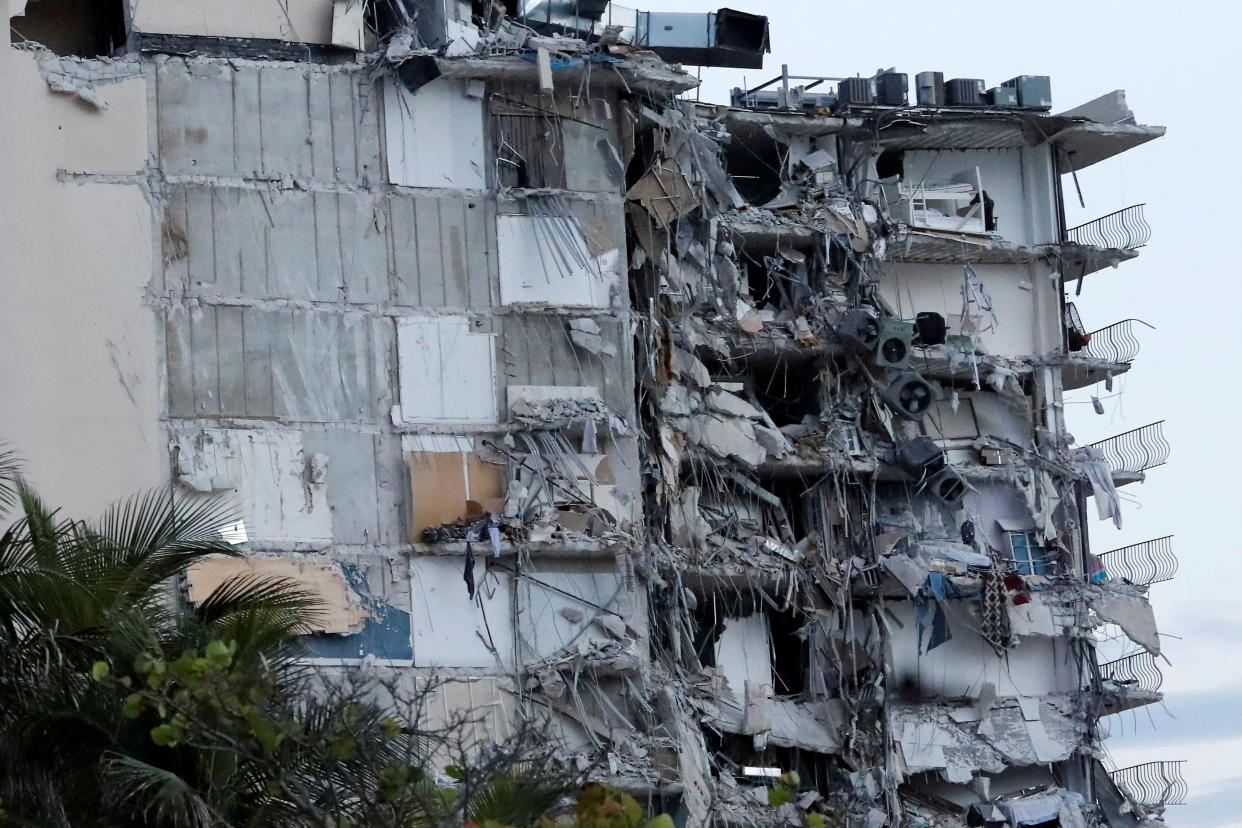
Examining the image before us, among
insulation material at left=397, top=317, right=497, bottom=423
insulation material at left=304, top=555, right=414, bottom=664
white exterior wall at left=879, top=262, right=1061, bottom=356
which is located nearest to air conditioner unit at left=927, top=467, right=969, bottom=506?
white exterior wall at left=879, top=262, right=1061, bottom=356

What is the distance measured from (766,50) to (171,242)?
11.5 m

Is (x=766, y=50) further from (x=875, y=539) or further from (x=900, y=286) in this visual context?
(x=875, y=539)

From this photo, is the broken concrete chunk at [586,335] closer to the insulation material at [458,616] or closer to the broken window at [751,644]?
the insulation material at [458,616]

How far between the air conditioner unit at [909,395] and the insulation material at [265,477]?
1092 centimetres

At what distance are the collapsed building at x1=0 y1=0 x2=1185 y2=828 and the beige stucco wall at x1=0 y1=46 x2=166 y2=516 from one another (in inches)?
1.9

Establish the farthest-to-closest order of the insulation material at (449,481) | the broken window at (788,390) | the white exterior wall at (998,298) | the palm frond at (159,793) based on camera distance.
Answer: the white exterior wall at (998,298) < the broken window at (788,390) < the insulation material at (449,481) < the palm frond at (159,793)

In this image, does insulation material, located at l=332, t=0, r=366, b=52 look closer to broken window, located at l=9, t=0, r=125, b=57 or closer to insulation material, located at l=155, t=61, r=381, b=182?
insulation material, located at l=155, t=61, r=381, b=182

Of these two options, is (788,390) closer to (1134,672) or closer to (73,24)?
(1134,672)

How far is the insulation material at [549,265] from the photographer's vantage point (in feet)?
113

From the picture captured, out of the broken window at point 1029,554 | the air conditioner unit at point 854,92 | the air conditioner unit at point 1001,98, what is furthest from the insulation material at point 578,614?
the air conditioner unit at point 1001,98

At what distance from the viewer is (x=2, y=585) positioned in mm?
18984

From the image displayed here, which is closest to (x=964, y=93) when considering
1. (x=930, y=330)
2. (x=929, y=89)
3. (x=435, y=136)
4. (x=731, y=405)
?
(x=929, y=89)

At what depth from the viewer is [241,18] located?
1369 inches

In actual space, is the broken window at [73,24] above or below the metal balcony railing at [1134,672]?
above
